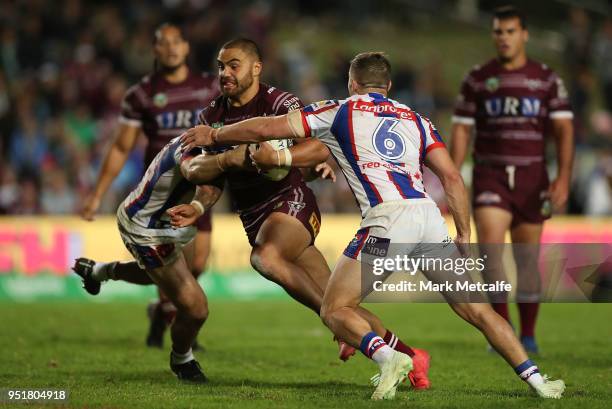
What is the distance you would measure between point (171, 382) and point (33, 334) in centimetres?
420

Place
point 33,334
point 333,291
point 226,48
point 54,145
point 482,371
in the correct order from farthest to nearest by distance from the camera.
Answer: point 54,145 < point 33,334 < point 482,371 < point 226,48 < point 333,291

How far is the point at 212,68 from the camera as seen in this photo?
21.9 metres

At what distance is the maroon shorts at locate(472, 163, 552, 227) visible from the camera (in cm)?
1123

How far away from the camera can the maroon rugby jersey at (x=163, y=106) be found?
11.5m

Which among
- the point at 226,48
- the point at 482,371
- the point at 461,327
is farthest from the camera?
the point at 461,327

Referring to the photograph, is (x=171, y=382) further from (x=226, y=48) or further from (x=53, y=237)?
(x=53, y=237)

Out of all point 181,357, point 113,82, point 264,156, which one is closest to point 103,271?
point 181,357

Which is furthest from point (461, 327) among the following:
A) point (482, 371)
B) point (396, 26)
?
point (396, 26)

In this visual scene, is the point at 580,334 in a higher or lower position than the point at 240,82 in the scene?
lower

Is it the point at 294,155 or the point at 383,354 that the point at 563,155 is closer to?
the point at 294,155

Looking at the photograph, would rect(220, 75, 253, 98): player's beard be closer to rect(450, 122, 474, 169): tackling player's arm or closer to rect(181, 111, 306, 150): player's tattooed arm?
rect(181, 111, 306, 150): player's tattooed arm

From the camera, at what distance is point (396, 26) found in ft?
89.4

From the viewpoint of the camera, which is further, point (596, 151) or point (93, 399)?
point (596, 151)

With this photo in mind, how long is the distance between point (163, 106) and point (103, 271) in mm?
2285
